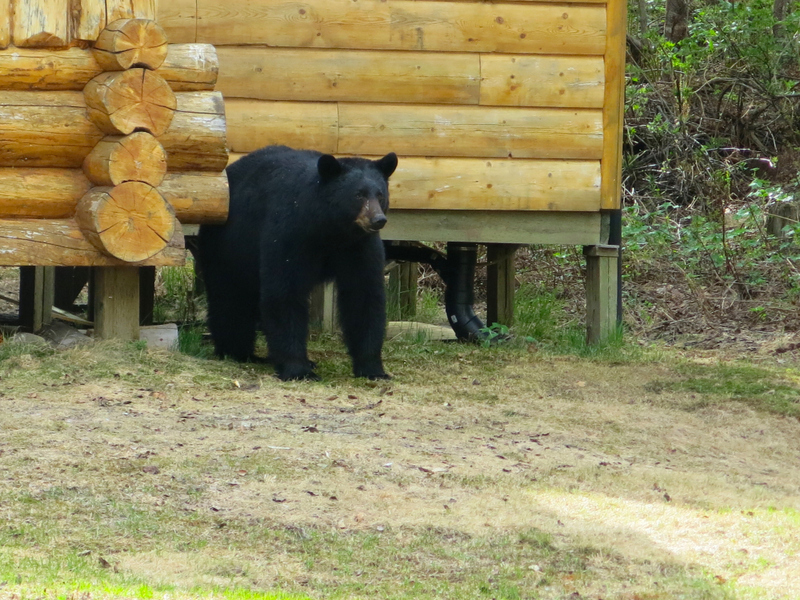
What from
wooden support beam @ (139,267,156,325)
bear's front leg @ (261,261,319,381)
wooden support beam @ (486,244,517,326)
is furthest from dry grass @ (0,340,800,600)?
wooden support beam @ (486,244,517,326)

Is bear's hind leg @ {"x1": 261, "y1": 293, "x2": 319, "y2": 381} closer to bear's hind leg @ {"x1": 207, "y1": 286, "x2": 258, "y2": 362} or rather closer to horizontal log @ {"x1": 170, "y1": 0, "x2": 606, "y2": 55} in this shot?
bear's hind leg @ {"x1": 207, "y1": 286, "x2": 258, "y2": 362}

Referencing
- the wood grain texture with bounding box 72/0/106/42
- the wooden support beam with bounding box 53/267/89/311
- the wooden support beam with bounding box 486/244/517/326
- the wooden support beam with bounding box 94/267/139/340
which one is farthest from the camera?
the wooden support beam with bounding box 53/267/89/311

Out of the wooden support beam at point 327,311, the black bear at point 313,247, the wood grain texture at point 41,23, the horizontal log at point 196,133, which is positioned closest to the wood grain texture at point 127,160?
the horizontal log at point 196,133

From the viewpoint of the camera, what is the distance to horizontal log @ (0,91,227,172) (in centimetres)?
687

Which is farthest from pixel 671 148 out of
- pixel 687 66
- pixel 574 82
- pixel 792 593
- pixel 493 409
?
pixel 792 593

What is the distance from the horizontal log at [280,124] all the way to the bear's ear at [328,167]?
Answer: 1352 millimetres

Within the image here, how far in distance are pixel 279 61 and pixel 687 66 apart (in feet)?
25.1

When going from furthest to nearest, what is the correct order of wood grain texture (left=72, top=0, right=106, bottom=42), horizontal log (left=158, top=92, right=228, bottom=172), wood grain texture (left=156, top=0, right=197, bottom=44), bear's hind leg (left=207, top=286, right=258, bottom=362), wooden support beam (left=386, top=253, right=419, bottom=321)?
wooden support beam (left=386, top=253, right=419, bottom=321)
wood grain texture (left=156, top=0, right=197, bottom=44)
bear's hind leg (left=207, top=286, right=258, bottom=362)
horizontal log (left=158, top=92, right=228, bottom=172)
wood grain texture (left=72, top=0, right=106, bottom=42)

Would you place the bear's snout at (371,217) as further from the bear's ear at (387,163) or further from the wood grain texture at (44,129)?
the wood grain texture at (44,129)

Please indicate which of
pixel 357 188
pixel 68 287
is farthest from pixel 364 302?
pixel 68 287

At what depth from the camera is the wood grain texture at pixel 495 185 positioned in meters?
8.54

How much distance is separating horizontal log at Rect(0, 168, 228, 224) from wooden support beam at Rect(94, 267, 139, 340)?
53cm

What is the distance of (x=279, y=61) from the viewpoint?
8312mm

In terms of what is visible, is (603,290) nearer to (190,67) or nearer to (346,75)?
(346,75)
